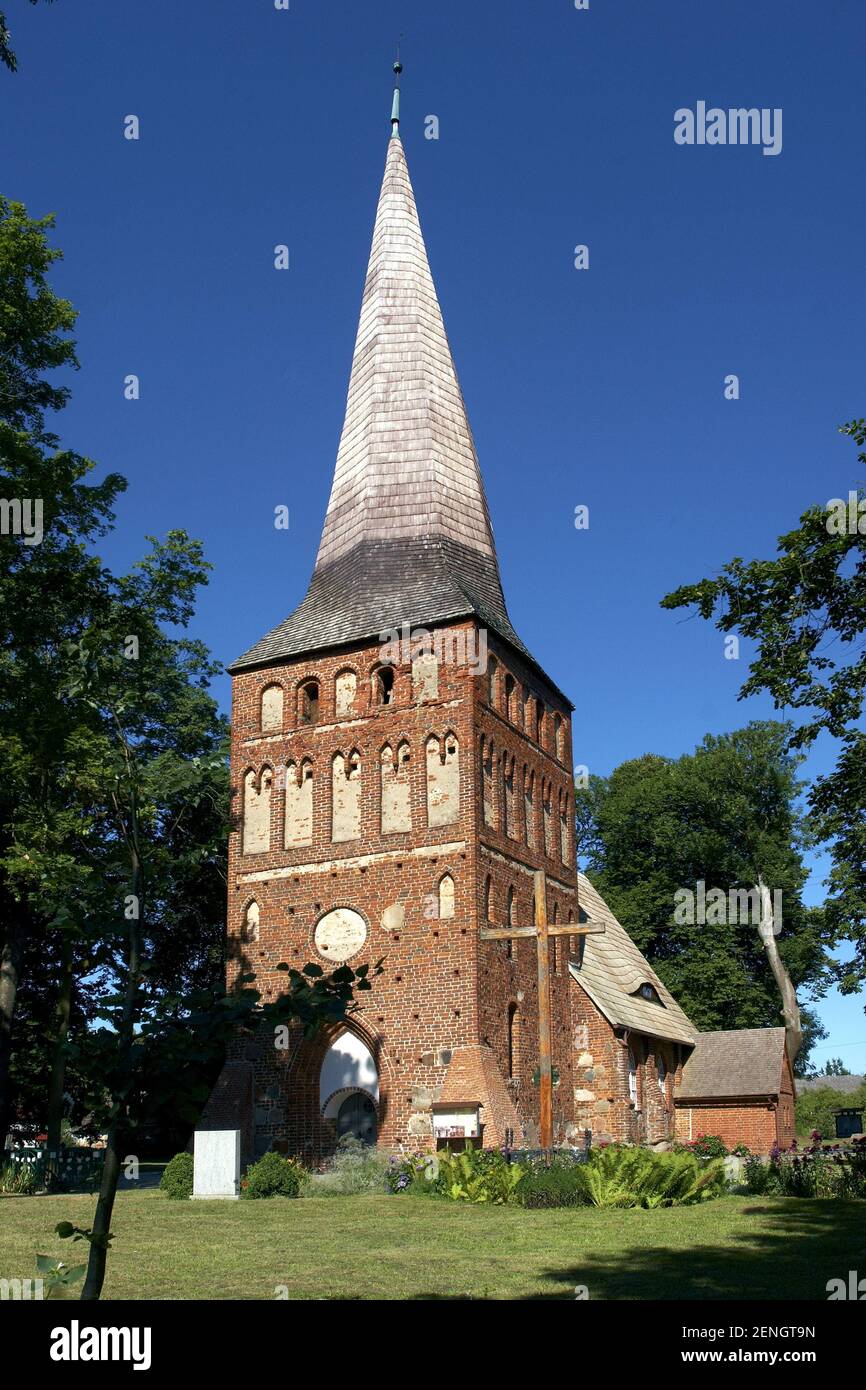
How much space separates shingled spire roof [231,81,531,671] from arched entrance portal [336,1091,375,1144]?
1015 centimetres

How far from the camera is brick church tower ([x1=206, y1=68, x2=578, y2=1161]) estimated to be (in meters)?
24.7

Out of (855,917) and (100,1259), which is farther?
(855,917)

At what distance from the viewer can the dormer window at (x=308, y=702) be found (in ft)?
94.1

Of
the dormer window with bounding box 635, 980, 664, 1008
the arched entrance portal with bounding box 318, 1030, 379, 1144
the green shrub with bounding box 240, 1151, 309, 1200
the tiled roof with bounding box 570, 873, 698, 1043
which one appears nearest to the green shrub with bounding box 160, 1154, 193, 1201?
the green shrub with bounding box 240, 1151, 309, 1200

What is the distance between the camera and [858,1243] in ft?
43.2

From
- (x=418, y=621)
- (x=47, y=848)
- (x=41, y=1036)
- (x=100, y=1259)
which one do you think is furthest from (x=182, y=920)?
(x=100, y=1259)

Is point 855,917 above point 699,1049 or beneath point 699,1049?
above

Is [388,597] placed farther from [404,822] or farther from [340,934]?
[340,934]

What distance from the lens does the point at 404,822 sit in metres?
26.3

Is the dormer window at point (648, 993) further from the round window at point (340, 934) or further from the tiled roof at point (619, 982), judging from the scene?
the round window at point (340, 934)

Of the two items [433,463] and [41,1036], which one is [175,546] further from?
[41,1036]

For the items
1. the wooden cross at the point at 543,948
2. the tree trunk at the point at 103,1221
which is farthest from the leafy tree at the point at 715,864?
the tree trunk at the point at 103,1221
